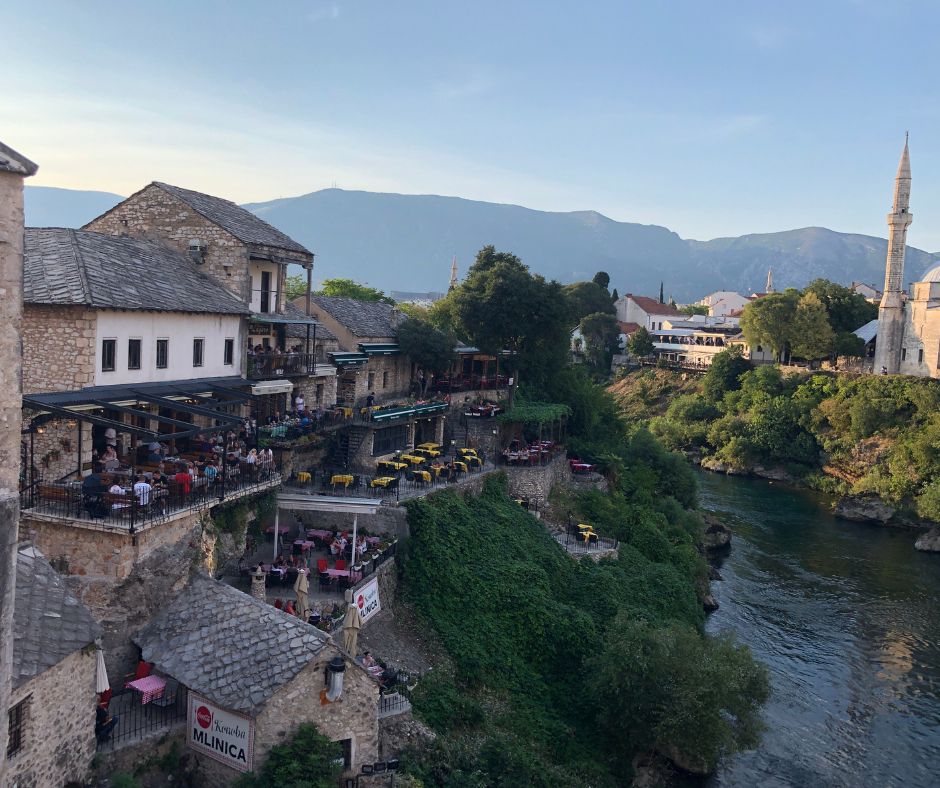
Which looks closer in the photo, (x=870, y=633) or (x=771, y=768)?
(x=771, y=768)

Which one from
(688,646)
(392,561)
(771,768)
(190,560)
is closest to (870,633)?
(771,768)

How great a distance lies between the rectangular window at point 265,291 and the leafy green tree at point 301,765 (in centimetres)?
1914

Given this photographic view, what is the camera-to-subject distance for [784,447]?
72.6m

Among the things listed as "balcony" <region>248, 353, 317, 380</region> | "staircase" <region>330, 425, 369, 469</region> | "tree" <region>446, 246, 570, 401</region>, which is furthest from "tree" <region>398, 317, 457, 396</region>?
"staircase" <region>330, 425, 369, 469</region>

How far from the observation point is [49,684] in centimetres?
1527

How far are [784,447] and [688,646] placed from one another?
172 ft

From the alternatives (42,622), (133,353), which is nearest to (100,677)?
(42,622)

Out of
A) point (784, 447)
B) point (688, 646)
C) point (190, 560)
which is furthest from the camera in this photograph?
point (784, 447)

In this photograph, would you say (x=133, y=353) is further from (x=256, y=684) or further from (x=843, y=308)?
(x=843, y=308)

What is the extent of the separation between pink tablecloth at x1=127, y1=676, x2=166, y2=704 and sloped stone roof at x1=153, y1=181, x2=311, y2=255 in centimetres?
1679

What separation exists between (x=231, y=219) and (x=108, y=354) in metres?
10.6

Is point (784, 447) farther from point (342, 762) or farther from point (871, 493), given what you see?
point (342, 762)

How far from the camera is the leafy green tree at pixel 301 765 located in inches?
648

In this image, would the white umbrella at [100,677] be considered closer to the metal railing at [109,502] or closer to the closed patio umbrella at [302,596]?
the metal railing at [109,502]
